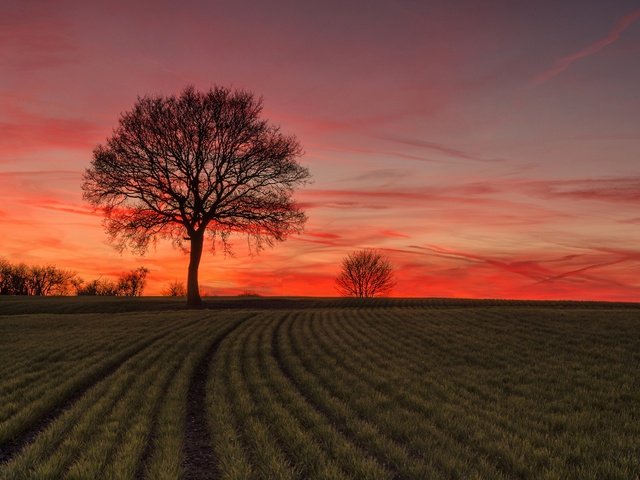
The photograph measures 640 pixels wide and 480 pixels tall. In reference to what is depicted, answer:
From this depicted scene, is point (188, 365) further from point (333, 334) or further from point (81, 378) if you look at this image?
point (333, 334)

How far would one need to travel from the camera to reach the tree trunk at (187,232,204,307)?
4153 centimetres

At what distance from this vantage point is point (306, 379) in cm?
1359

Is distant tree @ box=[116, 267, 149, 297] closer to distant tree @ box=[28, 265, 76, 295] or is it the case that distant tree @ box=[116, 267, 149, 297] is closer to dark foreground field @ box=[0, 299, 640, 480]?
distant tree @ box=[28, 265, 76, 295]

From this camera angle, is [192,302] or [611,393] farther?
[192,302]

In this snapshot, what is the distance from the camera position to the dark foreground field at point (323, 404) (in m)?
7.52

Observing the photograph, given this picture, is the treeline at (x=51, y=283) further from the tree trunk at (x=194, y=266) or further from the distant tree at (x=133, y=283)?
the tree trunk at (x=194, y=266)

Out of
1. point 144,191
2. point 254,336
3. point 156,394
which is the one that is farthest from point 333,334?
point 144,191

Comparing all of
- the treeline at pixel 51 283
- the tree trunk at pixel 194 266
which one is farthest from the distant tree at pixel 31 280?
the tree trunk at pixel 194 266

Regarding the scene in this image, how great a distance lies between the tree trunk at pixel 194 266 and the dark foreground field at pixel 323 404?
17.9 m

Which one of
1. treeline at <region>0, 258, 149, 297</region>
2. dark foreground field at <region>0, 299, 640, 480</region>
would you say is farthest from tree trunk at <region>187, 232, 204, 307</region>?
treeline at <region>0, 258, 149, 297</region>

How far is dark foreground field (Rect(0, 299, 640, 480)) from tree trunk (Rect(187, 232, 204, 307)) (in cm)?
1795

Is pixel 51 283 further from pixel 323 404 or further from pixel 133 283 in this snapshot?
pixel 323 404

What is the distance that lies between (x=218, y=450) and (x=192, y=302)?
113 feet

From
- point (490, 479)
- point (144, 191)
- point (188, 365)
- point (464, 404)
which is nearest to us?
point (490, 479)
